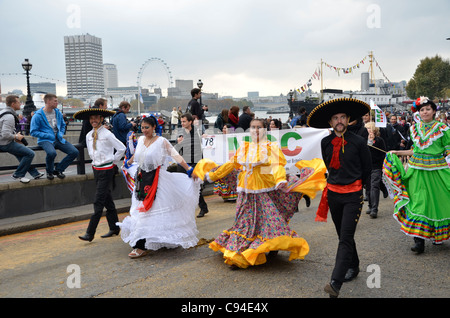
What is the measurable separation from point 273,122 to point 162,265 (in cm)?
698

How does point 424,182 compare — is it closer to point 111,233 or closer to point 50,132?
point 111,233

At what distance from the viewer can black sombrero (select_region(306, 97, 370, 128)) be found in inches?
188

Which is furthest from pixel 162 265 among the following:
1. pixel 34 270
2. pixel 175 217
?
pixel 34 270

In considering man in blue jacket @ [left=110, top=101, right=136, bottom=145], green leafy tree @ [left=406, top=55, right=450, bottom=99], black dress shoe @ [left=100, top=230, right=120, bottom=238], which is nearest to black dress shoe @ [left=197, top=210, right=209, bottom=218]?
black dress shoe @ [left=100, top=230, right=120, bottom=238]

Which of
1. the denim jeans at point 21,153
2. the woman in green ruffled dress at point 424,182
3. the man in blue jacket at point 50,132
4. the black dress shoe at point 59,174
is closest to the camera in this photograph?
the woman in green ruffled dress at point 424,182

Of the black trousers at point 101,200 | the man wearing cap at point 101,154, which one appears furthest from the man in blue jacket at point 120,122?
the black trousers at point 101,200

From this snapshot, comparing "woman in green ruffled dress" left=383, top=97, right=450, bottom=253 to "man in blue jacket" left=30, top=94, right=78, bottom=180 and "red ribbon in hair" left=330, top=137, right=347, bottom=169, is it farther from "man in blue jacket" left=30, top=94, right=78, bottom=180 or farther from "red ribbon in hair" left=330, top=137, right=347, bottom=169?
"man in blue jacket" left=30, top=94, right=78, bottom=180

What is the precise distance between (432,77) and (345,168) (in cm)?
8638

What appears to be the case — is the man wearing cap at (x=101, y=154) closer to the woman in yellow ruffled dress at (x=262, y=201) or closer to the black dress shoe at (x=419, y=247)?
the woman in yellow ruffled dress at (x=262, y=201)

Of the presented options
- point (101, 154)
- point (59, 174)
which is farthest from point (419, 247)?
point (59, 174)

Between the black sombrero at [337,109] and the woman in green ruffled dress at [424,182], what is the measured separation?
160 cm

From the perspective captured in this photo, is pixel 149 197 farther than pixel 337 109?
Yes

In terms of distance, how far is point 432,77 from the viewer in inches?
3179

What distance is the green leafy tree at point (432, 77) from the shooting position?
80438 mm
